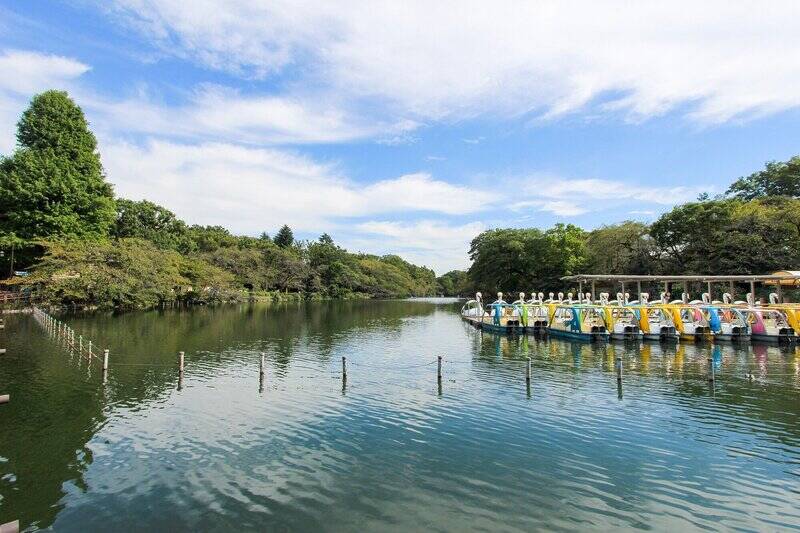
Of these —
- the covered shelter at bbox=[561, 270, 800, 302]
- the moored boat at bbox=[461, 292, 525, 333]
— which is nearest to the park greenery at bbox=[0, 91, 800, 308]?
the covered shelter at bbox=[561, 270, 800, 302]

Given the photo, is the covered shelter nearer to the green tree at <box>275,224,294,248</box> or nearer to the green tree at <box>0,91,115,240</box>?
the green tree at <box>0,91,115,240</box>

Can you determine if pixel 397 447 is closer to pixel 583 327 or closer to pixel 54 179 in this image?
pixel 583 327

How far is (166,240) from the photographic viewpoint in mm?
76812

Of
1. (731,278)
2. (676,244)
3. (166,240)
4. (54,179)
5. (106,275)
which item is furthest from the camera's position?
(166,240)

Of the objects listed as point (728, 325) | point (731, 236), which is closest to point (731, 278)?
point (728, 325)

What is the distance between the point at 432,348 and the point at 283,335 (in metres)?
12.1

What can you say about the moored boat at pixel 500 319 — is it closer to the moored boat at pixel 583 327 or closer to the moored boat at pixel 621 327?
the moored boat at pixel 583 327

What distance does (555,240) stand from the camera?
6788cm

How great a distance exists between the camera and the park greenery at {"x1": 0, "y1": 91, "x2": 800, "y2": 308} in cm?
4600

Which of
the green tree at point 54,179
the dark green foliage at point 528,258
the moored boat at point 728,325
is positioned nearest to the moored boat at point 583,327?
the moored boat at point 728,325

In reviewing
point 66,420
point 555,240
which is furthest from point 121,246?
point 555,240

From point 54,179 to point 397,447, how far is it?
183 feet

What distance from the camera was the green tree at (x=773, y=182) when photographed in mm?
57156

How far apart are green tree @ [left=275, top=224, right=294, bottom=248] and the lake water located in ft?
300
